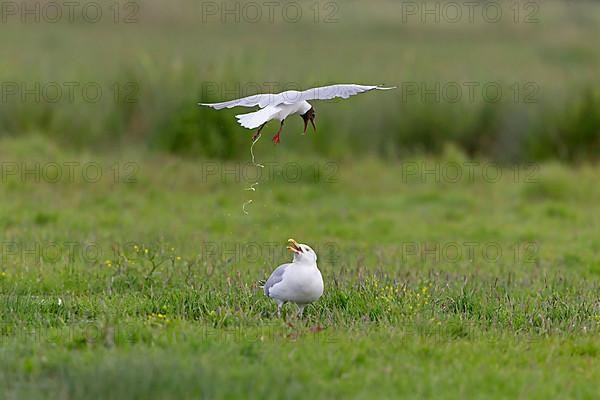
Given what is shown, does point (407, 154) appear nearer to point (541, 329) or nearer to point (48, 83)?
point (48, 83)

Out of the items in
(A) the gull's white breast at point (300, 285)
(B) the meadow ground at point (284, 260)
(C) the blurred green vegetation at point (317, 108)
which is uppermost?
(C) the blurred green vegetation at point (317, 108)

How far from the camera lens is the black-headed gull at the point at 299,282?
7.70 meters

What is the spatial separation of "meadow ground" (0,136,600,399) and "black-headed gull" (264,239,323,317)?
235mm

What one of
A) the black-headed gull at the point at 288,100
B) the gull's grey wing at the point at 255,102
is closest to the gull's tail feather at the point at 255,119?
the black-headed gull at the point at 288,100

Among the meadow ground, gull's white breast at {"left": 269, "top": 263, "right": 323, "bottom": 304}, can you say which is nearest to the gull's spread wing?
gull's white breast at {"left": 269, "top": 263, "right": 323, "bottom": 304}

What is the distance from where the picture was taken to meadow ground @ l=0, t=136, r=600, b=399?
657 cm

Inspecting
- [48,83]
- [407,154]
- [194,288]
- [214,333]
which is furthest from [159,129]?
[214,333]

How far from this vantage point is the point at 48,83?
63.8ft

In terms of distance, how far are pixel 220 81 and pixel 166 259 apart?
Answer: 859 cm

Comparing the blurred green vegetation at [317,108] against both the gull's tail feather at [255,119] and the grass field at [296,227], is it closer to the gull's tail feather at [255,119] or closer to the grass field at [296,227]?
the grass field at [296,227]

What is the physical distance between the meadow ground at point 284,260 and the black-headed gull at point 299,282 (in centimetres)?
23

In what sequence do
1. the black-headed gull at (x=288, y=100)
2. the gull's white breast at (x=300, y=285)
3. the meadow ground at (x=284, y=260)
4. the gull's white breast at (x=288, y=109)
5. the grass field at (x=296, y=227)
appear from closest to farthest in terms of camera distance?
1. the meadow ground at (x=284, y=260)
2. the grass field at (x=296, y=227)
3. the black-headed gull at (x=288, y=100)
4. the gull's white breast at (x=288, y=109)
5. the gull's white breast at (x=300, y=285)

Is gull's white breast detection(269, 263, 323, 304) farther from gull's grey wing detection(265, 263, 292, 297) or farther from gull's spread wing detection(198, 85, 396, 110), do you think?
gull's spread wing detection(198, 85, 396, 110)

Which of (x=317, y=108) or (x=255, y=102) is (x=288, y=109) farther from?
(x=317, y=108)
